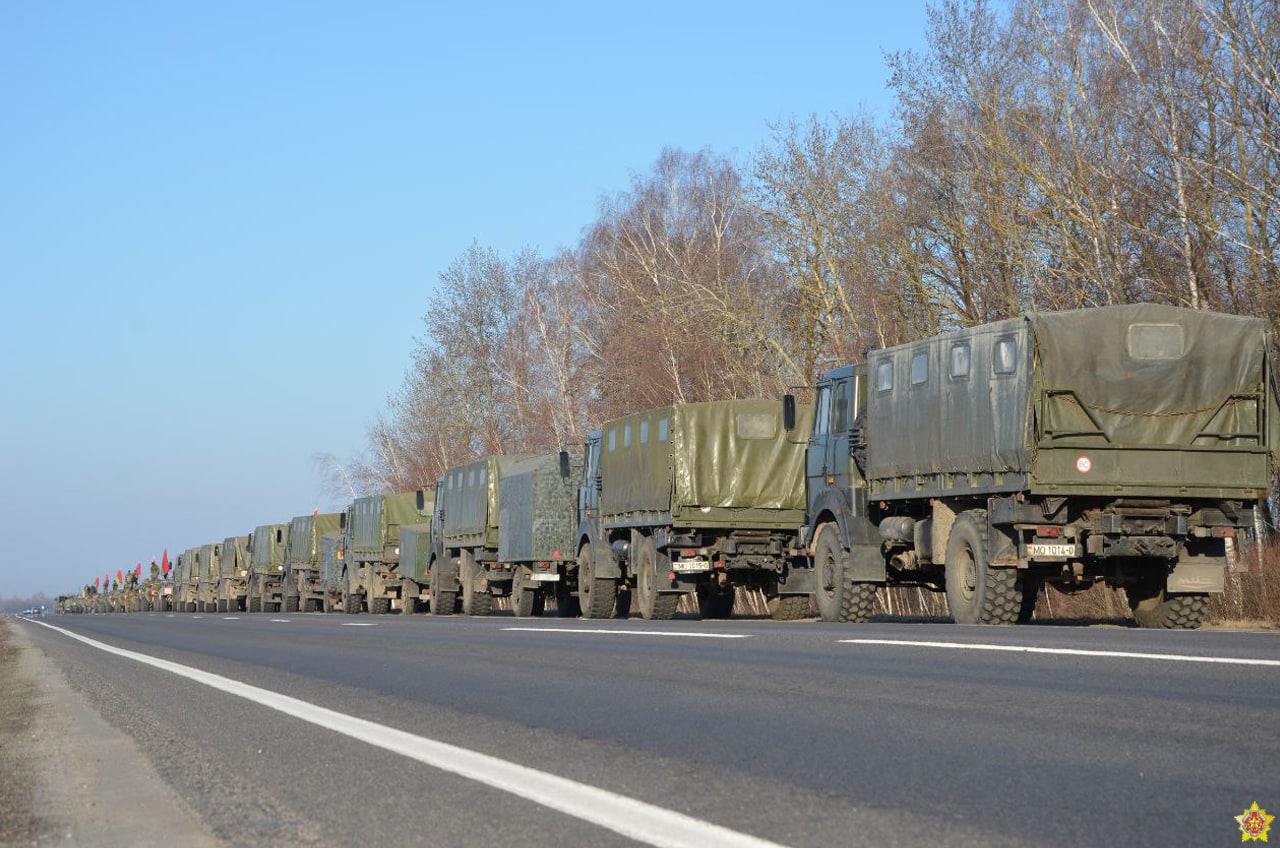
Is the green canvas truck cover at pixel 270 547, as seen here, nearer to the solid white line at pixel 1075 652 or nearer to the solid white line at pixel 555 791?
the solid white line at pixel 1075 652

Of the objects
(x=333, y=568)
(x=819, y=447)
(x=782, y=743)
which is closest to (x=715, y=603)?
(x=819, y=447)

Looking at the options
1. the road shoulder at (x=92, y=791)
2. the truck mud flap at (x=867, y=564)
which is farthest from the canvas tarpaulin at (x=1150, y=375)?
the road shoulder at (x=92, y=791)

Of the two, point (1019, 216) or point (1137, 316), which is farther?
point (1019, 216)

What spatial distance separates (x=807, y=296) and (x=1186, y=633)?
1054 inches

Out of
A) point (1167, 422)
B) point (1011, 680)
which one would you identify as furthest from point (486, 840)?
point (1167, 422)

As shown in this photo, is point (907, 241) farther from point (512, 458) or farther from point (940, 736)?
point (940, 736)

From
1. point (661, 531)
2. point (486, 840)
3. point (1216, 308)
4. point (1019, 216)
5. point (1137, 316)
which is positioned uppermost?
point (1019, 216)

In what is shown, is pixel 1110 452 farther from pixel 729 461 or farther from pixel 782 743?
pixel 782 743

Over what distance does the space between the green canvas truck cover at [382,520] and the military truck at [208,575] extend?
1028 inches

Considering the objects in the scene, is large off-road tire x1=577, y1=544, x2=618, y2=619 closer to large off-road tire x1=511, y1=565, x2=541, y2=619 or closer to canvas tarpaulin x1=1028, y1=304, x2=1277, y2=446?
large off-road tire x1=511, y1=565, x2=541, y2=619

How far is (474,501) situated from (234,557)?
3356cm

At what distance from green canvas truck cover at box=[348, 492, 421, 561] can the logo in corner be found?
39.2m

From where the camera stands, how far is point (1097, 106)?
99.1 ft

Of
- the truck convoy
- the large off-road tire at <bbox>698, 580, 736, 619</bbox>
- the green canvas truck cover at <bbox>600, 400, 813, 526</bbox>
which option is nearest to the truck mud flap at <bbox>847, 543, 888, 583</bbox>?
the truck convoy
